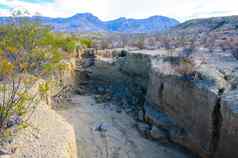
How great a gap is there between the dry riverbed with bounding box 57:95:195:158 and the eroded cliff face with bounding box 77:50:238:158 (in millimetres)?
637

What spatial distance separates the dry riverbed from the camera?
11219mm

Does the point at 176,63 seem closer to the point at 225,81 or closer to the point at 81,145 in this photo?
the point at 225,81

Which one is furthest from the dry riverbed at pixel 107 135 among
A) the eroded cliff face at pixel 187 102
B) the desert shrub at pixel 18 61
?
the desert shrub at pixel 18 61

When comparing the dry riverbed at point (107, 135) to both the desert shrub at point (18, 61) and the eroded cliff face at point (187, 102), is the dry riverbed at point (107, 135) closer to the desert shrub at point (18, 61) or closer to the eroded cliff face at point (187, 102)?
the eroded cliff face at point (187, 102)

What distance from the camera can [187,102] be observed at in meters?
11.6

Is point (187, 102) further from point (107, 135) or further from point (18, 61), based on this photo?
point (18, 61)

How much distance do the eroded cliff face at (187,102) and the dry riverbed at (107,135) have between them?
64 centimetres

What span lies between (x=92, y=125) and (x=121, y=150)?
2.80 metres

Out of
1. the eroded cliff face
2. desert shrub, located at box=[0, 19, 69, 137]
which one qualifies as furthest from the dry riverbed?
desert shrub, located at box=[0, 19, 69, 137]

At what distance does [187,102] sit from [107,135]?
3622mm

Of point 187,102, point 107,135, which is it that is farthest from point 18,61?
point 187,102

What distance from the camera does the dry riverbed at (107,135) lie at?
1122 cm

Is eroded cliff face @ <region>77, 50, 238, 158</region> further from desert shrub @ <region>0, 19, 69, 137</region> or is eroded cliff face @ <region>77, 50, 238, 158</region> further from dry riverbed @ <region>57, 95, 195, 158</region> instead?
desert shrub @ <region>0, 19, 69, 137</region>

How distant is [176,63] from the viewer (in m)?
15.2
